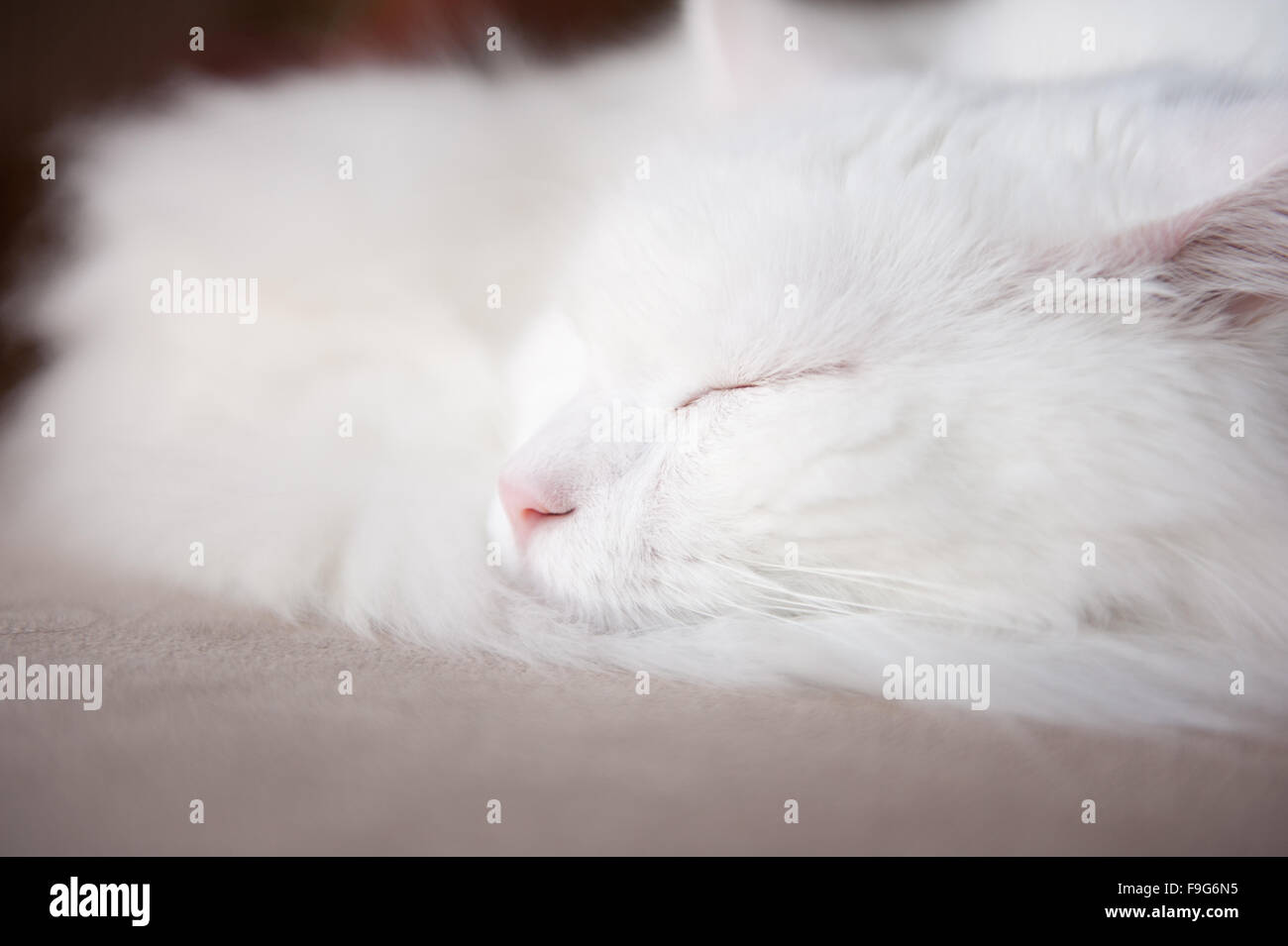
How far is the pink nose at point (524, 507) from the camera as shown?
2.97 ft

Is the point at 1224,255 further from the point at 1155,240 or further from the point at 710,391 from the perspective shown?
the point at 710,391

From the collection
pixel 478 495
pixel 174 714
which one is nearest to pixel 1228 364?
pixel 478 495

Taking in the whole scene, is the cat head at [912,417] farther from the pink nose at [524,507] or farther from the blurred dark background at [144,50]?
the blurred dark background at [144,50]

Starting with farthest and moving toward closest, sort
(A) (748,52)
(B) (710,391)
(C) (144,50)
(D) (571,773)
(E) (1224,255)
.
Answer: (C) (144,50) → (A) (748,52) → (B) (710,391) → (E) (1224,255) → (D) (571,773)

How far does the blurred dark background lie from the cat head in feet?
2.68

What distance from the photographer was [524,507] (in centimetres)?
92

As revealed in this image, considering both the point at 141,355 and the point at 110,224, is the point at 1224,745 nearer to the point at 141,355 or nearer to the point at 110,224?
the point at 141,355

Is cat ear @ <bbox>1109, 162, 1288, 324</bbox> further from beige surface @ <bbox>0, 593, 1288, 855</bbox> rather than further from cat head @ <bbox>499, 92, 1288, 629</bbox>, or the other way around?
beige surface @ <bbox>0, 593, 1288, 855</bbox>

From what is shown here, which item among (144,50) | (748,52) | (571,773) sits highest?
(144,50)

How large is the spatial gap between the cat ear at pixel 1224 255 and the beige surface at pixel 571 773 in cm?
38

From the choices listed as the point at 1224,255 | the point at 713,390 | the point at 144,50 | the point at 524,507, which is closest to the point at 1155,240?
the point at 1224,255

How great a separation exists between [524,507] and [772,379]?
0.84ft

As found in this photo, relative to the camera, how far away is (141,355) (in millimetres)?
1293

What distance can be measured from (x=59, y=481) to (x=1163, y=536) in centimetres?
115
